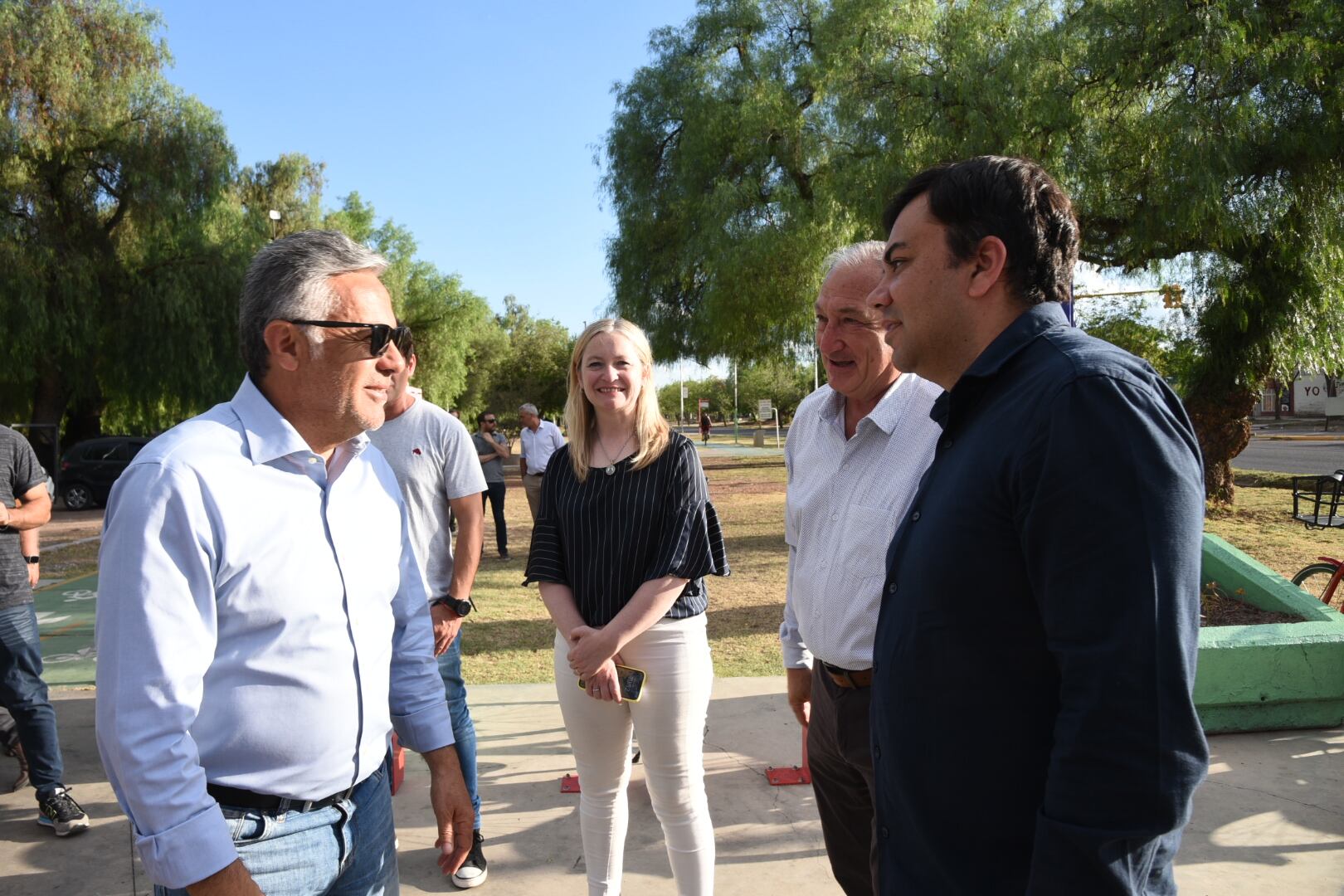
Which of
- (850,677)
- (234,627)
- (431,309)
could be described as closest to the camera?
(234,627)

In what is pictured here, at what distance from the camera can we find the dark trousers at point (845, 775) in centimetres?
216

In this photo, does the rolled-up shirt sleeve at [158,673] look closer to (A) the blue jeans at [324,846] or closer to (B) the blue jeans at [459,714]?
(A) the blue jeans at [324,846]

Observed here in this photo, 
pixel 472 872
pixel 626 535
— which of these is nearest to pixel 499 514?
pixel 472 872

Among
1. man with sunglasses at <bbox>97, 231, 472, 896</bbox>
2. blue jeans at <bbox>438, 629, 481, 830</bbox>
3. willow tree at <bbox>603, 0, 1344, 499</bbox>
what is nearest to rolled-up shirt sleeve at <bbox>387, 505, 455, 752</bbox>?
man with sunglasses at <bbox>97, 231, 472, 896</bbox>

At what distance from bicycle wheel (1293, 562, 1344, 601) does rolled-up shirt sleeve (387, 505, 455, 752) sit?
20.6 ft

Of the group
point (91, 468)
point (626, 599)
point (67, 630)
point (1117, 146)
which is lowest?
point (67, 630)

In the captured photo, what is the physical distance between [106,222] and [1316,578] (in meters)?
23.8

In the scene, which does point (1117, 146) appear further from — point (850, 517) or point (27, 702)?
point (27, 702)

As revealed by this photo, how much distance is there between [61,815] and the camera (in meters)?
3.51

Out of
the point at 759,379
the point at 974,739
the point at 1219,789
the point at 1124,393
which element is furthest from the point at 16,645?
the point at 759,379

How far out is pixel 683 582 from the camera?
2.60 meters

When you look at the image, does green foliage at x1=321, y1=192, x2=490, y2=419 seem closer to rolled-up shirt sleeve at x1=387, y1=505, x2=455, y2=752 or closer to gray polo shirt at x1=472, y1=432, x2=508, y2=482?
gray polo shirt at x1=472, y1=432, x2=508, y2=482

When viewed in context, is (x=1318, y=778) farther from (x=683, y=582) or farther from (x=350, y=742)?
(x=350, y=742)

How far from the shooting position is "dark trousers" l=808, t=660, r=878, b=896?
7.08 ft
